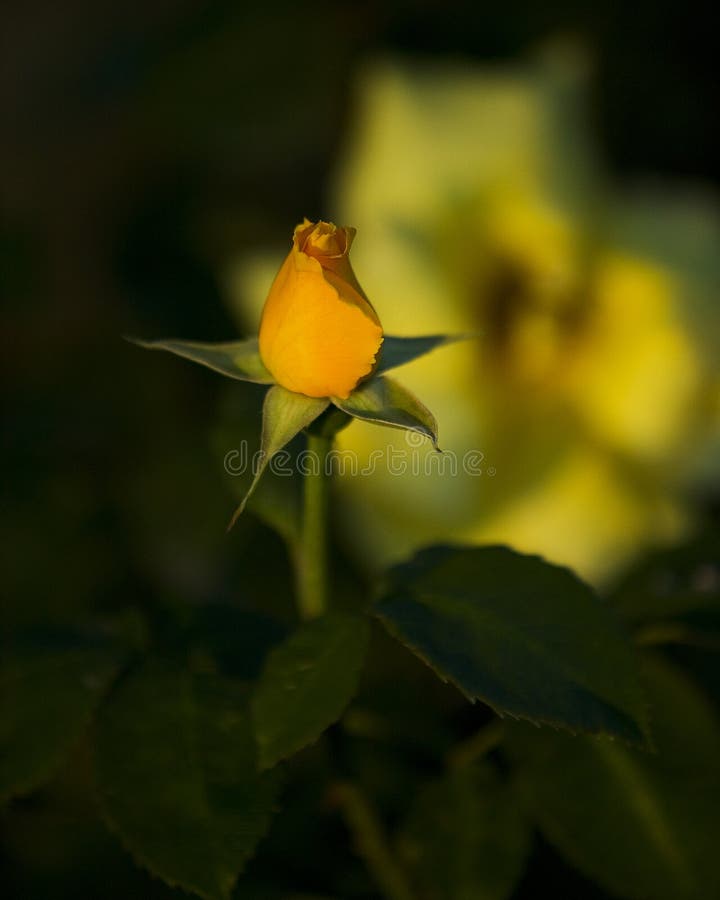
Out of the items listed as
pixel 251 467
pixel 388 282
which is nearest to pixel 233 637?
pixel 251 467

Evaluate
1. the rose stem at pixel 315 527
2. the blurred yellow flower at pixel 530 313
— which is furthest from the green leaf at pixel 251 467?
the blurred yellow flower at pixel 530 313

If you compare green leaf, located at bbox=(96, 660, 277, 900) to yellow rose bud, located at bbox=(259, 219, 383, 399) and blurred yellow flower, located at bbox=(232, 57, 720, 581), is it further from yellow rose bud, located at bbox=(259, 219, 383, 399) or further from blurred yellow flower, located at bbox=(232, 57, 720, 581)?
blurred yellow flower, located at bbox=(232, 57, 720, 581)

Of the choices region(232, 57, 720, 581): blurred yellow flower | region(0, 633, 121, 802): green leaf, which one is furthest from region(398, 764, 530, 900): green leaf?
region(232, 57, 720, 581): blurred yellow flower

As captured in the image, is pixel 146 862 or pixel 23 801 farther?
pixel 23 801

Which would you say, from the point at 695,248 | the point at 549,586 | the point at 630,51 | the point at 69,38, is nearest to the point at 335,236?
the point at 549,586

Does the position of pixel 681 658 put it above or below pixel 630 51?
below

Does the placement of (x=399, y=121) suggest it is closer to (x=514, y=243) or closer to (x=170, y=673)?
(x=514, y=243)

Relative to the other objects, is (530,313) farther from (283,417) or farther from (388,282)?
(283,417)
